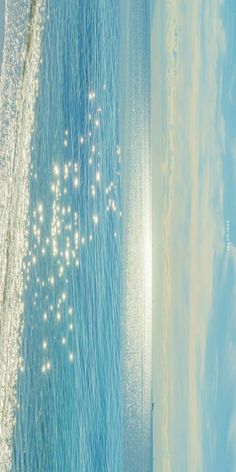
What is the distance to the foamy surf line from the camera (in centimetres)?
47

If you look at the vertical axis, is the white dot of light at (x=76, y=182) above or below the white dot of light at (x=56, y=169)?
below

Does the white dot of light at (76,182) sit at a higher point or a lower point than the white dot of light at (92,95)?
lower

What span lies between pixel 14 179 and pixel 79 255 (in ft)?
0.35

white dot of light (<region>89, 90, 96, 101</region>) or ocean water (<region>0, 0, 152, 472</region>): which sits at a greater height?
white dot of light (<region>89, 90, 96, 101</region>)

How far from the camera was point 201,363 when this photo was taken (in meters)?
0.35

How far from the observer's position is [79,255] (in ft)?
1.44

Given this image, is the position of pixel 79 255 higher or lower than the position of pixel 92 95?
lower

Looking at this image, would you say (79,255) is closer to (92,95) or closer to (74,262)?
(74,262)

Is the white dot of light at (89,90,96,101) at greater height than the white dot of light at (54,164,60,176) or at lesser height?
greater

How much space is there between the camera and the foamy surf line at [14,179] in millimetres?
474

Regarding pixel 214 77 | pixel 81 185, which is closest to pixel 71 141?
pixel 81 185

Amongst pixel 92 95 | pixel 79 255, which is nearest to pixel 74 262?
pixel 79 255

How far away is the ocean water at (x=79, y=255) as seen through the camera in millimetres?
424

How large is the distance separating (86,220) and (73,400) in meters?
0.12
